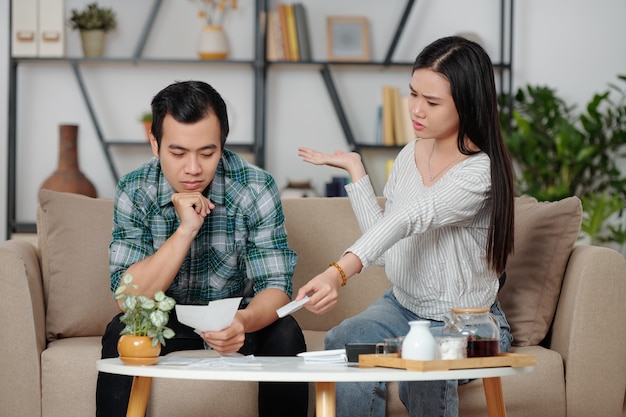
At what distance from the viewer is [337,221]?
2.84m

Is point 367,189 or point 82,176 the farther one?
point 82,176

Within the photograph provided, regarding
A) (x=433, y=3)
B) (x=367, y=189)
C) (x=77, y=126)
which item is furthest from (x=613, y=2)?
(x=367, y=189)

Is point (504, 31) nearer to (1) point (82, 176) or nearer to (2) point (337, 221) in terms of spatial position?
(1) point (82, 176)

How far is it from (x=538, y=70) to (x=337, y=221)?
2.75 m

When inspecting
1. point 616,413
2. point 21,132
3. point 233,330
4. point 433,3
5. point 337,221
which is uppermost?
point 433,3

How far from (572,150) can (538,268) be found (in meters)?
2.44

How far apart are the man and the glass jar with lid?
498 millimetres

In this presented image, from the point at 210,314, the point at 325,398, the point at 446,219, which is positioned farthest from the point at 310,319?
the point at 325,398

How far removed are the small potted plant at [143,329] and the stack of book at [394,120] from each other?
3.31 m

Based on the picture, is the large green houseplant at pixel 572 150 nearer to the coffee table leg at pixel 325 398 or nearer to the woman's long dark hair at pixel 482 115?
the woman's long dark hair at pixel 482 115

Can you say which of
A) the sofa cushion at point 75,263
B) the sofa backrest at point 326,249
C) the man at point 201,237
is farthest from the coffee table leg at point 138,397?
the sofa backrest at point 326,249

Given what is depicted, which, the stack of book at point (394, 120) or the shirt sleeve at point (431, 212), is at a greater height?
the stack of book at point (394, 120)

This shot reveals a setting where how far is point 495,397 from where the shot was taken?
1.91m

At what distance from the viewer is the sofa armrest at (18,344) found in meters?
2.37
